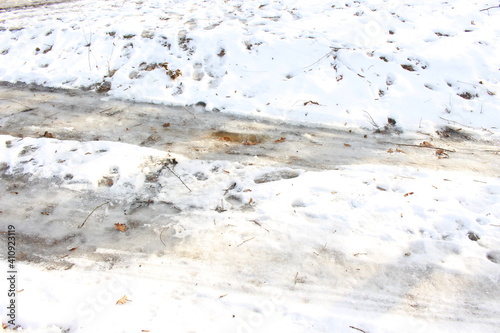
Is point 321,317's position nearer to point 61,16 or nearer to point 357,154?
point 357,154

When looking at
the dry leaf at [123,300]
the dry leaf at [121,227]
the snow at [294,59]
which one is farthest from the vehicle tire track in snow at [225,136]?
the dry leaf at [123,300]

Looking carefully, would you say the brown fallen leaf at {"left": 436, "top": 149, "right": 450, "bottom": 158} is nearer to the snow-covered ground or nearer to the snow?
the snow-covered ground

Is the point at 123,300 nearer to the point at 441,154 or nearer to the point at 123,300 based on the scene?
the point at 123,300

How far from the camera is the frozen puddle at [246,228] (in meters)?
2.48

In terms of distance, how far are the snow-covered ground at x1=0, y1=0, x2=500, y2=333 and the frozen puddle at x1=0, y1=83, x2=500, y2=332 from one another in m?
0.02

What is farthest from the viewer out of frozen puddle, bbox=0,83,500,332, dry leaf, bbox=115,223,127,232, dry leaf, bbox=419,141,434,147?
dry leaf, bbox=419,141,434,147

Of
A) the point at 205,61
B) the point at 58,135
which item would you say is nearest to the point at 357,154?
the point at 205,61

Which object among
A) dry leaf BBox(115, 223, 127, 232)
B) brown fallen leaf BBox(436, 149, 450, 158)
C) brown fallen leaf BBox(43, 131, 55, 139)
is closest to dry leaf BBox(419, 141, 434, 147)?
brown fallen leaf BBox(436, 149, 450, 158)

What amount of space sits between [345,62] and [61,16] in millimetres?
6691

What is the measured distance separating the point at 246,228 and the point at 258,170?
0.93 m

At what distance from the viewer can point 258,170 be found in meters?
3.87

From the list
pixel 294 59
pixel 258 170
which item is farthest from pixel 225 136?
pixel 294 59

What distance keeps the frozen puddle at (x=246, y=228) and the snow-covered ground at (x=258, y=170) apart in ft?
0.06

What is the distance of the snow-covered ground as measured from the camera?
2.56 metres
